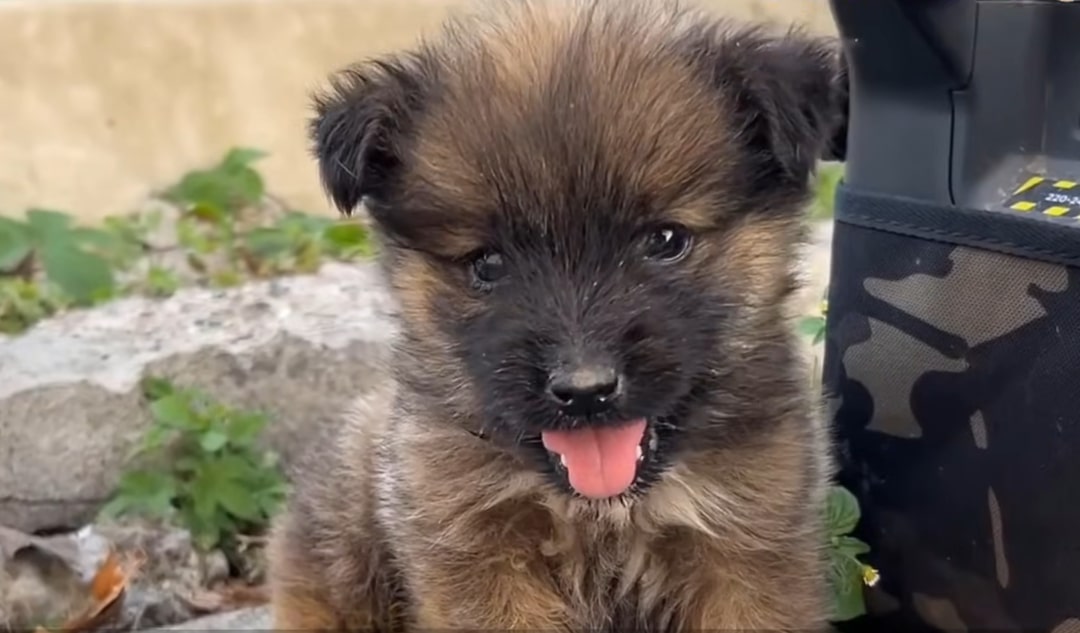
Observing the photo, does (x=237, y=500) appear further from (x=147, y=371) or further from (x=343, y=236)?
(x=343, y=236)

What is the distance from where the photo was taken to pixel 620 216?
218cm

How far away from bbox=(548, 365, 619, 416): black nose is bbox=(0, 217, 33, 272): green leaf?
2805 millimetres

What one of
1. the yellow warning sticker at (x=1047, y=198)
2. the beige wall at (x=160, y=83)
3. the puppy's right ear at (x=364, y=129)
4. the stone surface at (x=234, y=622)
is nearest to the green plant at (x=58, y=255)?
the beige wall at (x=160, y=83)

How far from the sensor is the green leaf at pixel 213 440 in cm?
341

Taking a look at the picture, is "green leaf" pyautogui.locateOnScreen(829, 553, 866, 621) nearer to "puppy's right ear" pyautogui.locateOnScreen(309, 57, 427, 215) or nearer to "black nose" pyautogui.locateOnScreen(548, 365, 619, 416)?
"black nose" pyautogui.locateOnScreen(548, 365, 619, 416)

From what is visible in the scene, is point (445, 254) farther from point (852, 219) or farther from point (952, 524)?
point (952, 524)

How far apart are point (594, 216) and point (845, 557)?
0.92 meters

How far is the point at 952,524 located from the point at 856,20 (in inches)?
35.1

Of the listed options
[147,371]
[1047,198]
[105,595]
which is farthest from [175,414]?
[1047,198]

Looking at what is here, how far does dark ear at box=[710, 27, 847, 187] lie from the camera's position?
2.24 m

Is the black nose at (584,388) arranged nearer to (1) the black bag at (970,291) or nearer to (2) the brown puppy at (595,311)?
(2) the brown puppy at (595,311)

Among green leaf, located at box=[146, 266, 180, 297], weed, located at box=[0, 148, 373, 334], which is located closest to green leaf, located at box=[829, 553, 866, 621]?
weed, located at box=[0, 148, 373, 334]

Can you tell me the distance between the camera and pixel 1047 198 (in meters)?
2.34

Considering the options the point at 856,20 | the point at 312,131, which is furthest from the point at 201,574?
the point at 856,20
